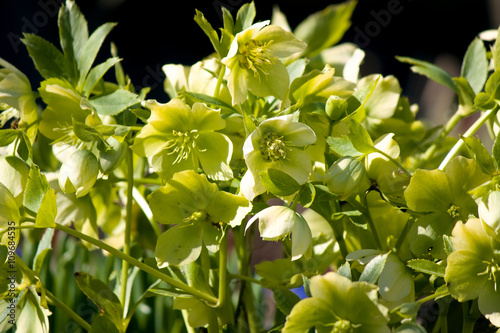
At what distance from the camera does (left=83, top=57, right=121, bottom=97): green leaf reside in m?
0.43

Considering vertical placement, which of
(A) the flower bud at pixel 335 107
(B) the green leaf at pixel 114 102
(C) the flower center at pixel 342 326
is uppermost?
(A) the flower bud at pixel 335 107

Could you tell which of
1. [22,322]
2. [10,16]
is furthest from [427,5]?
[22,322]

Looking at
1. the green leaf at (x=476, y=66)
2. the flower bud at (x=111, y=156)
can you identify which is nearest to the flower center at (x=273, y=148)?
the flower bud at (x=111, y=156)

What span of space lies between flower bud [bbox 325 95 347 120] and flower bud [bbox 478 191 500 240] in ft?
0.36

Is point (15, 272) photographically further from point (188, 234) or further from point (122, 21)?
point (122, 21)

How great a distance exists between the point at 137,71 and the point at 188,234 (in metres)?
3.16

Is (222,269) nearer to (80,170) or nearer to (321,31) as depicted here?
(80,170)

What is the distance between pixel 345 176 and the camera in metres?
0.36

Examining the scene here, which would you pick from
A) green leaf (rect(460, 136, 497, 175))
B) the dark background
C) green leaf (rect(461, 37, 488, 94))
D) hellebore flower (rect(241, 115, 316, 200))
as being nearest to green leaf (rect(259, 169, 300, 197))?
hellebore flower (rect(241, 115, 316, 200))

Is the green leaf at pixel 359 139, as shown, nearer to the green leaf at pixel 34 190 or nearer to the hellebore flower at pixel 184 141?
the hellebore flower at pixel 184 141

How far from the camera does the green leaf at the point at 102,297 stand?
0.40 m

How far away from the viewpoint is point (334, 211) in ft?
1.35

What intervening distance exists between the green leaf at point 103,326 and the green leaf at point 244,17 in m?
0.23

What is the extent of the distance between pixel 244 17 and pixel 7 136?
0.66 feet
